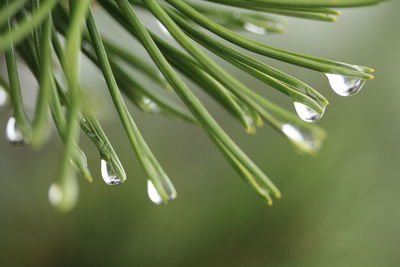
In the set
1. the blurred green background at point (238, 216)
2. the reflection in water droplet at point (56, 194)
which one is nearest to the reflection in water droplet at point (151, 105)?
the reflection in water droplet at point (56, 194)

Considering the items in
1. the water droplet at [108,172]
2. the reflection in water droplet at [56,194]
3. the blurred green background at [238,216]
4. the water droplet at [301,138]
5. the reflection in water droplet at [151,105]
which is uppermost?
the blurred green background at [238,216]

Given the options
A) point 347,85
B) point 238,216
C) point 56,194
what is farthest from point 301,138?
point 238,216

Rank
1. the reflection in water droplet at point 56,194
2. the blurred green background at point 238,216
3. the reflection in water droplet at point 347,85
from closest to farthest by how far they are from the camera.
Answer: the reflection in water droplet at point 56,194 → the reflection in water droplet at point 347,85 → the blurred green background at point 238,216

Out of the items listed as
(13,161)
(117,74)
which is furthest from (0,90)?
(13,161)

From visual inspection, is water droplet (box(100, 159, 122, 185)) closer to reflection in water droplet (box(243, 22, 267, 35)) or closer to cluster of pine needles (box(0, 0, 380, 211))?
cluster of pine needles (box(0, 0, 380, 211))

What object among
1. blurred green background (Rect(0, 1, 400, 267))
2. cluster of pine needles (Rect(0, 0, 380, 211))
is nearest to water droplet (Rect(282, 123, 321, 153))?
cluster of pine needles (Rect(0, 0, 380, 211))

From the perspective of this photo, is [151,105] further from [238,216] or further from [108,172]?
[238,216]

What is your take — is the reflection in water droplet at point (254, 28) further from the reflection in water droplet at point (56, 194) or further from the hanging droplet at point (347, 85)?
the reflection in water droplet at point (56, 194)

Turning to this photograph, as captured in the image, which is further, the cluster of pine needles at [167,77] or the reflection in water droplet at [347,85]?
the reflection in water droplet at [347,85]
